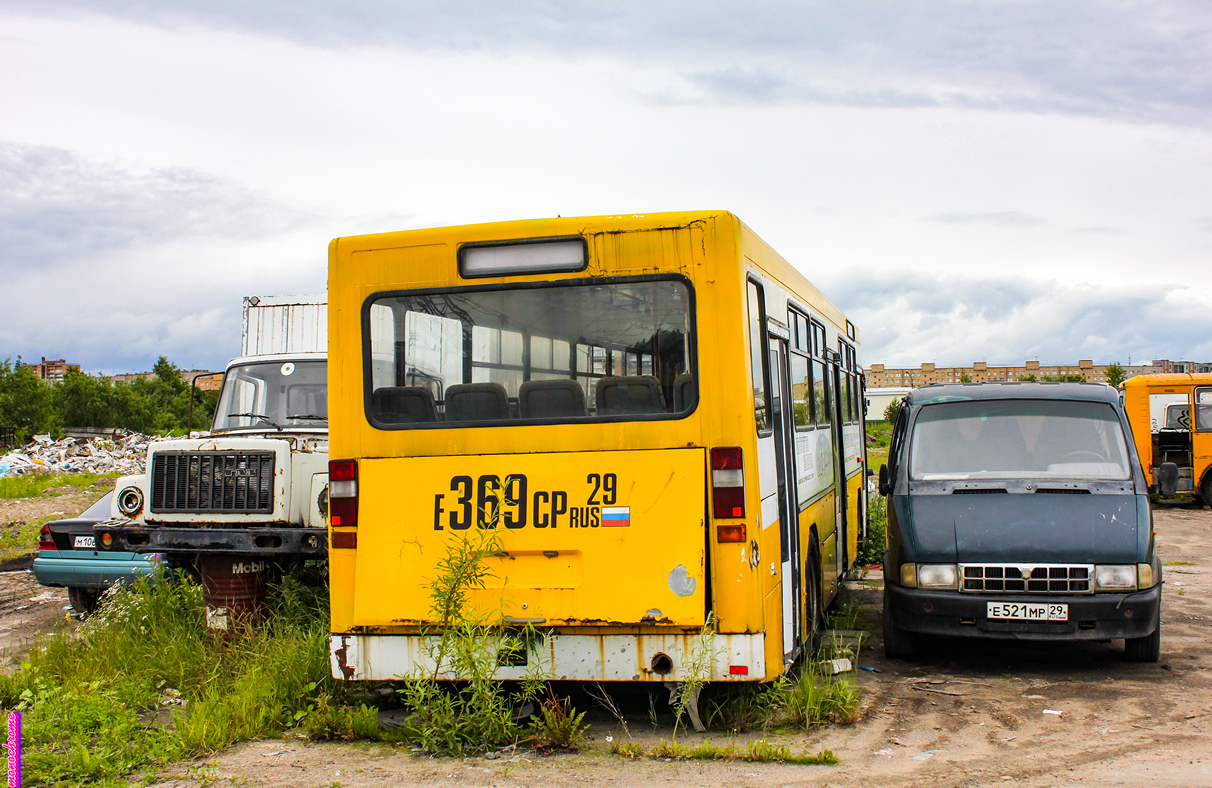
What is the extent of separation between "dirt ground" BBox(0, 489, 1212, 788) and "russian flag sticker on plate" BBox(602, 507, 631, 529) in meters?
1.22

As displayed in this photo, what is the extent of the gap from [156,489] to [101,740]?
278 cm

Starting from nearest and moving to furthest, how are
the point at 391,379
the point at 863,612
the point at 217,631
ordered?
the point at 391,379 → the point at 217,631 → the point at 863,612

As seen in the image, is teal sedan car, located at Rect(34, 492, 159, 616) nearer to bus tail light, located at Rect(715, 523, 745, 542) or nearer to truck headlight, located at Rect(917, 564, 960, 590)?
bus tail light, located at Rect(715, 523, 745, 542)

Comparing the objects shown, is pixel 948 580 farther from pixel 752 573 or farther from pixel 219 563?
pixel 219 563

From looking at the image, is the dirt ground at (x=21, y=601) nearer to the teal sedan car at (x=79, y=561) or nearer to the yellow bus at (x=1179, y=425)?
the teal sedan car at (x=79, y=561)

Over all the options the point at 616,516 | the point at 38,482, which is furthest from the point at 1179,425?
the point at 38,482

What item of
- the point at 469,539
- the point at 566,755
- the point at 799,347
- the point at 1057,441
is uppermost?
the point at 799,347

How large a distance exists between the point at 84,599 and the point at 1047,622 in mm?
8759

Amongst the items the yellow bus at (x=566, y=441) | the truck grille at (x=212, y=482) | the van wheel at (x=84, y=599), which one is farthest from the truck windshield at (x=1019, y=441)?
the van wheel at (x=84, y=599)

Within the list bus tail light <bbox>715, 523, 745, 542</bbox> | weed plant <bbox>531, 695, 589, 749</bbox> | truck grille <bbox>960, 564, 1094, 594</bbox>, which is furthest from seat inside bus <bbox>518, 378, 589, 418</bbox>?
truck grille <bbox>960, 564, 1094, 594</bbox>

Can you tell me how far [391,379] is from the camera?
6043 mm

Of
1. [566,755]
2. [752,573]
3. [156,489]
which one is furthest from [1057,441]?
[156,489]

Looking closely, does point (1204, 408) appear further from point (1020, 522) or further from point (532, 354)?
point (532, 354)

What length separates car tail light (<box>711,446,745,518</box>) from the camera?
547cm
